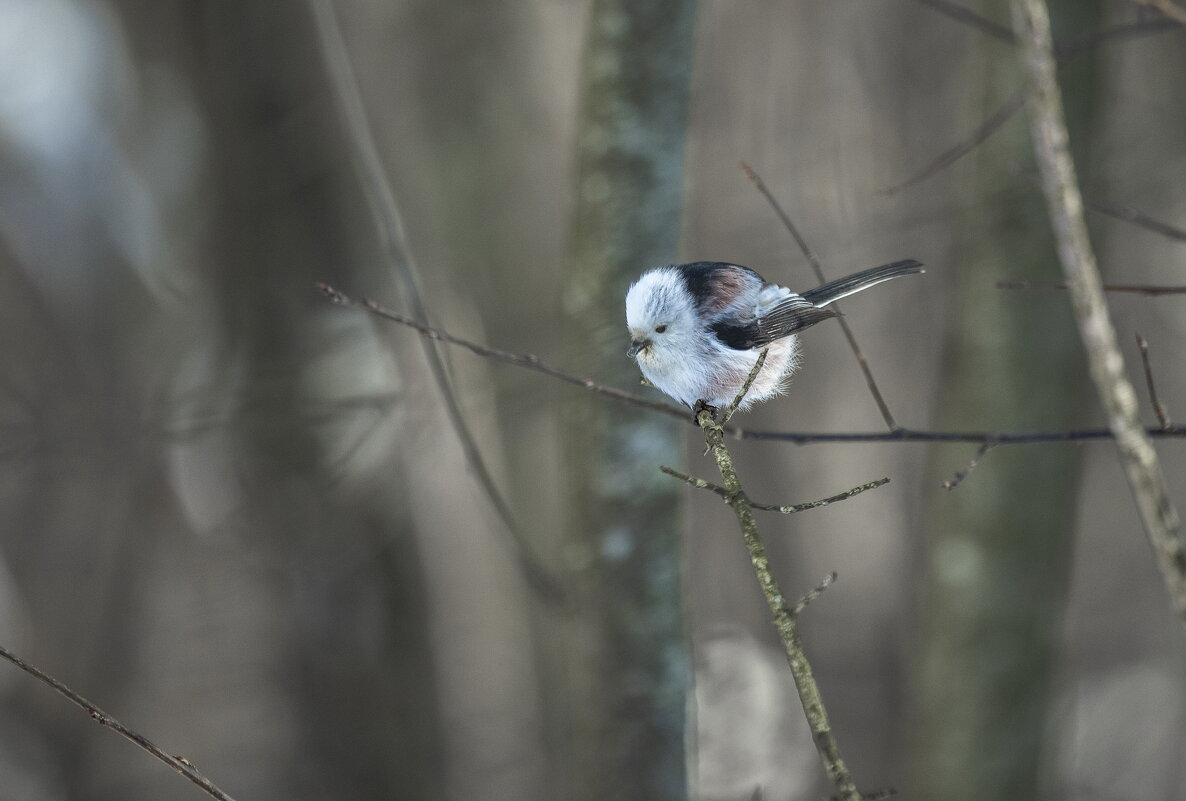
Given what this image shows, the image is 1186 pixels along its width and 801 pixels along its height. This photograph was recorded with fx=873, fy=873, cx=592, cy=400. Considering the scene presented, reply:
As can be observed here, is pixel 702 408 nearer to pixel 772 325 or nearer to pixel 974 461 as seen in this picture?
pixel 772 325

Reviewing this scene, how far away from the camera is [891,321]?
21.4 feet

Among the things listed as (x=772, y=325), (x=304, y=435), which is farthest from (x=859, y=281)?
(x=304, y=435)

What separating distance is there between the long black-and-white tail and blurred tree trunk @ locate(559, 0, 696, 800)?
2.52 feet

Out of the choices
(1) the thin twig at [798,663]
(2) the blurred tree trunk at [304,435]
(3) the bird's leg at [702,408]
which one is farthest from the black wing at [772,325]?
(2) the blurred tree trunk at [304,435]

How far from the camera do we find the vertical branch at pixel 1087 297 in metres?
0.74

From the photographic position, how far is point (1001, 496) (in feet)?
8.21

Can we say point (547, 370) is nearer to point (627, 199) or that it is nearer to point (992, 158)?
point (627, 199)

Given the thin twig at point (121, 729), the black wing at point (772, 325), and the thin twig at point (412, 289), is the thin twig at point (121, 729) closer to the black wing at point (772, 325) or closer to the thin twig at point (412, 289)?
the thin twig at point (412, 289)

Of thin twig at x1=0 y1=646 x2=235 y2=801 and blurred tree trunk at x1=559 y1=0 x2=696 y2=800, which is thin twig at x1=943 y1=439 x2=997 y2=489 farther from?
blurred tree trunk at x1=559 y1=0 x2=696 y2=800

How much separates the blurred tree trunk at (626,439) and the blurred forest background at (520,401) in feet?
0.04

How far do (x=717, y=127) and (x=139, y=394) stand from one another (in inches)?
162

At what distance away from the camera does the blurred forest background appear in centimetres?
225

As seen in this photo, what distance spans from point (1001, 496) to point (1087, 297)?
195 centimetres

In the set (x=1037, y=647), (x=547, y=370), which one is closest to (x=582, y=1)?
(x=1037, y=647)
